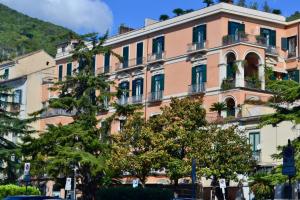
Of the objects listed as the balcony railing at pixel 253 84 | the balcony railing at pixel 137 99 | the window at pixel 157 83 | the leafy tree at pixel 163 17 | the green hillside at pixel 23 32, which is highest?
the green hillside at pixel 23 32

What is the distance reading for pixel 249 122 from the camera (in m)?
55.5

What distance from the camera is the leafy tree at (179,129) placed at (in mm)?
50062

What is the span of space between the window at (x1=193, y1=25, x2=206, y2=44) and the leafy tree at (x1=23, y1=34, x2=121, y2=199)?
1333 centimetres

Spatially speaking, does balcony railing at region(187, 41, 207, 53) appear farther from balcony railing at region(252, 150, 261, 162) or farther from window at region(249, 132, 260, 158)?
balcony railing at region(252, 150, 261, 162)

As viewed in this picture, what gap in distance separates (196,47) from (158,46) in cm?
596

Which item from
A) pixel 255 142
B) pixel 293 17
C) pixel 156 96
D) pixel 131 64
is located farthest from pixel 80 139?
pixel 293 17

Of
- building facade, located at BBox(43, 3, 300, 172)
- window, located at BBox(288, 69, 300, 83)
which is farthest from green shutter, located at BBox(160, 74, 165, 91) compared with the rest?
window, located at BBox(288, 69, 300, 83)

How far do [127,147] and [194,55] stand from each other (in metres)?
15.8

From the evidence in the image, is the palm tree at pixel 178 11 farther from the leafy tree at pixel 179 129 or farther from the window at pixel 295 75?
the leafy tree at pixel 179 129

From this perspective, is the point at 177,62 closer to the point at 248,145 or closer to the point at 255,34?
the point at 255,34

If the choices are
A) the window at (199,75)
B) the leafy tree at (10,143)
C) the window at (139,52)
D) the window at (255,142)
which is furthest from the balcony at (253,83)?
the leafy tree at (10,143)

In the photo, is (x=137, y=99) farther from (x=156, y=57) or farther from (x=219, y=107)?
(x=219, y=107)

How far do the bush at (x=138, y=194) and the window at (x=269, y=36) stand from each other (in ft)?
116

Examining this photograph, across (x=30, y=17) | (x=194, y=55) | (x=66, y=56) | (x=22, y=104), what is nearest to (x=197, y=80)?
(x=194, y=55)
